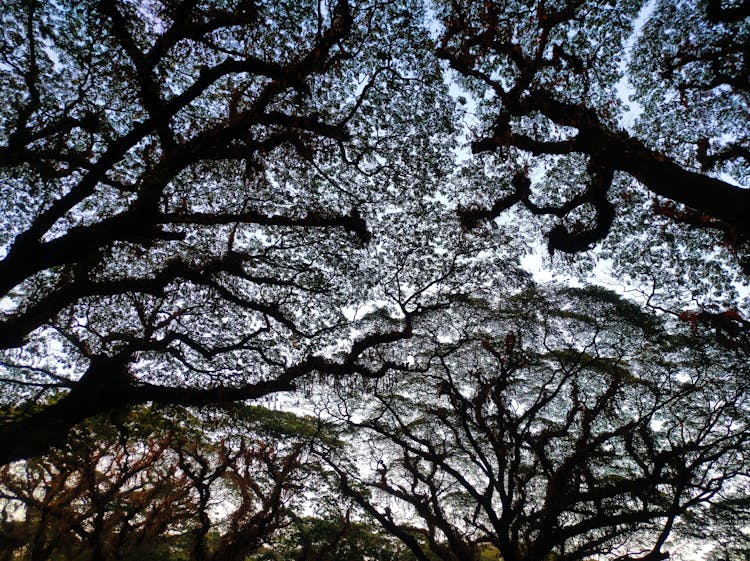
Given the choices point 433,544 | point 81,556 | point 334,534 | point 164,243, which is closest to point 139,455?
point 81,556

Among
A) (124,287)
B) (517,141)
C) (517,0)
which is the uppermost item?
(517,0)

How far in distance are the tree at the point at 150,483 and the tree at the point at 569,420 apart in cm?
286

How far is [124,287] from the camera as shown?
6.45m

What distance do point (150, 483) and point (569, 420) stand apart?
45.7 feet

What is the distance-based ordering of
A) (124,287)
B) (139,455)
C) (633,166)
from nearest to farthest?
(633,166) < (124,287) < (139,455)

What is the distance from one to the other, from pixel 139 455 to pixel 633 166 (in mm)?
16627

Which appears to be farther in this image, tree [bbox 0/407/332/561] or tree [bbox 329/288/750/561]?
tree [bbox 0/407/332/561]

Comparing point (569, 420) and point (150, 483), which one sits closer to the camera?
point (569, 420)

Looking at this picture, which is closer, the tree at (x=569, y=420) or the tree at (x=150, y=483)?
the tree at (x=569, y=420)

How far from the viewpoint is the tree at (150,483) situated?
1179 cm

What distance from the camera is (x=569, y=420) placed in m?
9.49

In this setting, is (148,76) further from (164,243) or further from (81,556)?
(81,556)

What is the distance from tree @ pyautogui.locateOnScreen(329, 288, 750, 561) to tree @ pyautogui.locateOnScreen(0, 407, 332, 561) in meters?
2.86

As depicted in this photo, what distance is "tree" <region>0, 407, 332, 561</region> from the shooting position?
1179 cm
